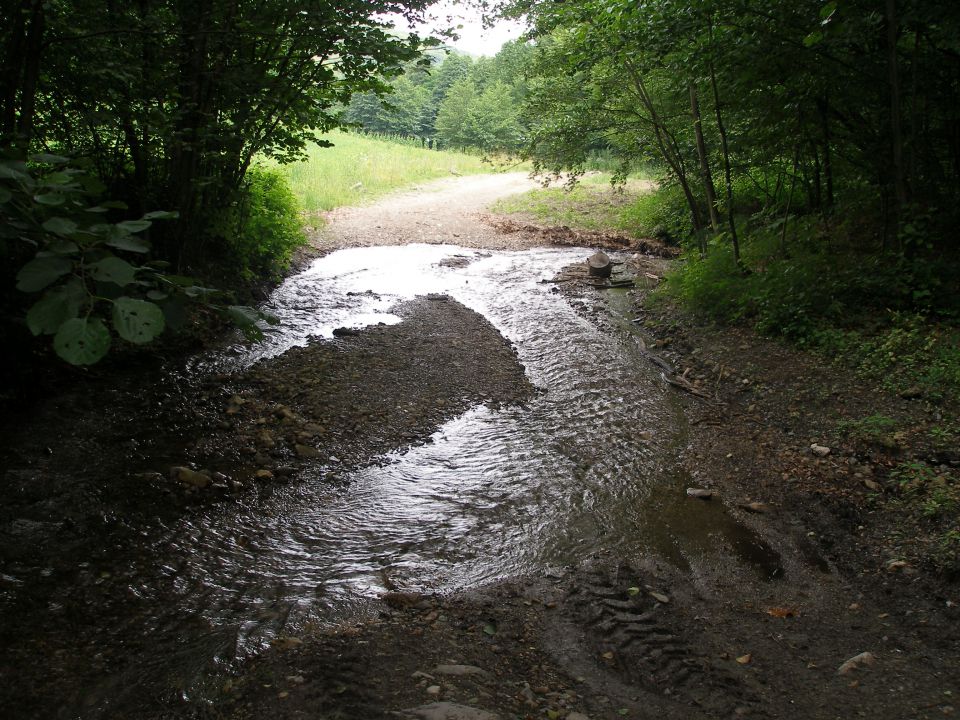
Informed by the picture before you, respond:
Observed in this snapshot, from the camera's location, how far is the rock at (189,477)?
4.50 metres

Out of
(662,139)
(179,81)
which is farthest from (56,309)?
(662,139)

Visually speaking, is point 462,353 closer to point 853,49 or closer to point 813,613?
point 813,613

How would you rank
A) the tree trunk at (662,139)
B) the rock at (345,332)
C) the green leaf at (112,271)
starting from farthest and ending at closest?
the tree trunk at (662,139), the rock at (345,332), the green leaf at (112,271)

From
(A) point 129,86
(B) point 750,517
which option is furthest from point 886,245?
(A) point 129,86

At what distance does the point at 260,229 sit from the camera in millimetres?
9875

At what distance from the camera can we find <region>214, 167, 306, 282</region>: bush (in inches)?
349

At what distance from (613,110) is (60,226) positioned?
1093 cm

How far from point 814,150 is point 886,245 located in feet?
6.47

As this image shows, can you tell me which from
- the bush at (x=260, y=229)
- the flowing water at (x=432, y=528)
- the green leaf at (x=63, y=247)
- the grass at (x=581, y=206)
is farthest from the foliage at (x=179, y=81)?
the grass at (x=581, y=206)

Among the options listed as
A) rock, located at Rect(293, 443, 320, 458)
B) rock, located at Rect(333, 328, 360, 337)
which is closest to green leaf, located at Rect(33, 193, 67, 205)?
rock, located at Rect(293, 443, 320, 458)

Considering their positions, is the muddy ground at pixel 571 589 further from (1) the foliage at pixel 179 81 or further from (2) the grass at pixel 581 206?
(2) the grass at pixel 581 206

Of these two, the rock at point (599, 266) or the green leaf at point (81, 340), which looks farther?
the rock at point (599, 266)

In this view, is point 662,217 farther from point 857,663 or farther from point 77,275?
point 77,275

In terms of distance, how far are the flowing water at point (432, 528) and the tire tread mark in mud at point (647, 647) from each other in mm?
370
